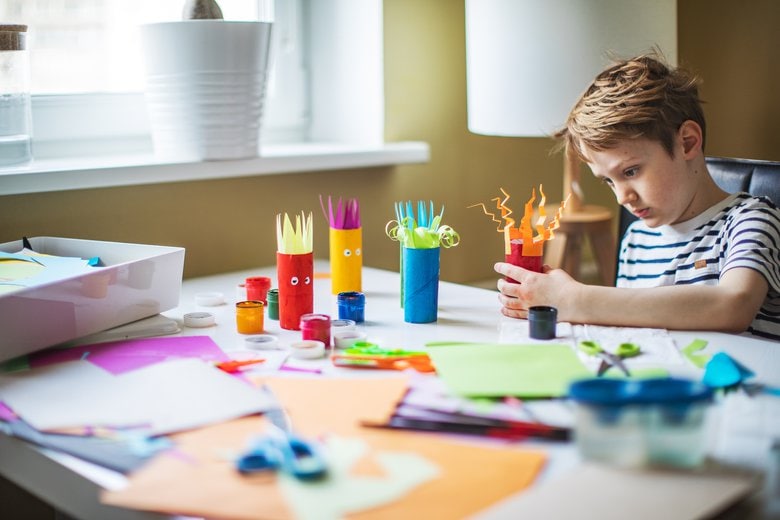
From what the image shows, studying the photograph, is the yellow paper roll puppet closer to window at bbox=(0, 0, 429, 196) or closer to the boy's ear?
window at bbox=(0, 0, 429, 196)

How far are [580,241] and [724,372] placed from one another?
3.76 feet

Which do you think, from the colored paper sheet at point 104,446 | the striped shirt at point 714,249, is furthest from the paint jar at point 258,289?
the striped shirt at point 714,249

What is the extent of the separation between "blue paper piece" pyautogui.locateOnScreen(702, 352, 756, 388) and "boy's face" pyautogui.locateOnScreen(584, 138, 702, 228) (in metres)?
0.47

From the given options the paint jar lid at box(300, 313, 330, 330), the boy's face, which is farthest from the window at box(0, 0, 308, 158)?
the boy's face

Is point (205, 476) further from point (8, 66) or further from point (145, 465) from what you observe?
point (8, 66)

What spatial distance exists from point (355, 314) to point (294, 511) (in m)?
0.60

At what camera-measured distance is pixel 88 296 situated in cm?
114

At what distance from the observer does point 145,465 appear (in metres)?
0.80

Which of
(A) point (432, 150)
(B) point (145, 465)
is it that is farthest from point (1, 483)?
(A) point (432, 150)

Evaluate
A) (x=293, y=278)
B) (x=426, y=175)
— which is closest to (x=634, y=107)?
(x=293, y=278)

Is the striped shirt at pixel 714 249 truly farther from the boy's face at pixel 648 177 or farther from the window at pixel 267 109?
the window at pixel 267 109

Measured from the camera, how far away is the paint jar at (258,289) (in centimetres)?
140

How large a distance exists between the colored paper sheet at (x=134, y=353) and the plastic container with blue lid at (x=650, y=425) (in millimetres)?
519

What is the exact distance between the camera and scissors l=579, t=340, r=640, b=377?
1041 millimetres
